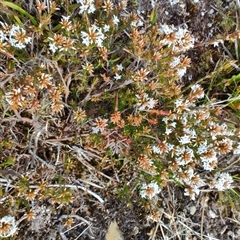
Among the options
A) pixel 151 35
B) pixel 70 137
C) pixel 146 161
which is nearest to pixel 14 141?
pixel 70 137

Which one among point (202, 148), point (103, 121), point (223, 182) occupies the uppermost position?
point (103, 121)

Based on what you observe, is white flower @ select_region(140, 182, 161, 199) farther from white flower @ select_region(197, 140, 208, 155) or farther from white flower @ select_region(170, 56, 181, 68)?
white flower @ select_region(170, 56, 181, 68)

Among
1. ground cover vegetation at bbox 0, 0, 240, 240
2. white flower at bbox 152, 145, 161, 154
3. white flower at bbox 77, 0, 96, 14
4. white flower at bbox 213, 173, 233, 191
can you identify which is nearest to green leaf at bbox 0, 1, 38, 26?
ground cover vegetation at bbox 0, 0, 240, 240

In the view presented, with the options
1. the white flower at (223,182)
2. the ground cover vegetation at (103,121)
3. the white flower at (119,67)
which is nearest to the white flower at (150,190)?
the ground cover vegetation at (103,121)

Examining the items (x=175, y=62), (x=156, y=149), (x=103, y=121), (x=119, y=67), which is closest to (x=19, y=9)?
(x=119, y=67)

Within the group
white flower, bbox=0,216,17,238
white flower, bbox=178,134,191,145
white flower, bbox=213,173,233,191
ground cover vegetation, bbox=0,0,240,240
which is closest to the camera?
white flower, bbox=0,216,17,238

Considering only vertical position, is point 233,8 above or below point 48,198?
above

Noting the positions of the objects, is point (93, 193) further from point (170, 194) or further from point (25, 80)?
point (25, 80)

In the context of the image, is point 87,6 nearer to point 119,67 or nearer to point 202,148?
point 119,67
